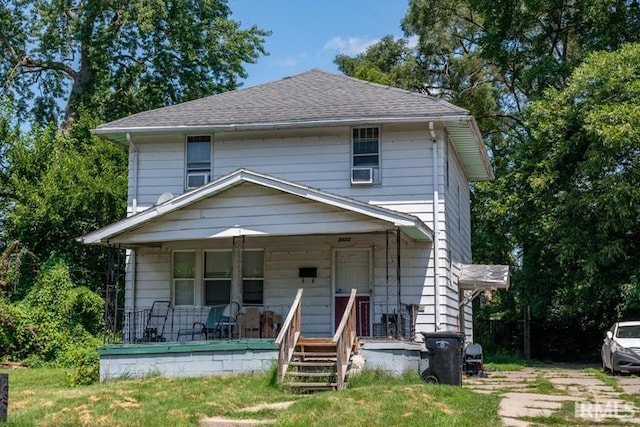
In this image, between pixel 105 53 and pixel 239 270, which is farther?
pixel 105 53

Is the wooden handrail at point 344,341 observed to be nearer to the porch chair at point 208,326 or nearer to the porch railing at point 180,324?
the porch railing at point 180,324

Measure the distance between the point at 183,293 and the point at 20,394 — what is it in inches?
207

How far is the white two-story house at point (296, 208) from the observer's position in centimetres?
1546

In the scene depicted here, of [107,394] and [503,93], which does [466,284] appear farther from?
[503,93]

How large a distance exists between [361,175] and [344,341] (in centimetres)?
522

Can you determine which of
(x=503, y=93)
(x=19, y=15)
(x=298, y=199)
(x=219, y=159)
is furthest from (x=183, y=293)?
(x=503, y=93)

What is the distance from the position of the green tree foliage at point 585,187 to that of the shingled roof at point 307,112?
3.31m

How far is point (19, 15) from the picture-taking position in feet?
99.4

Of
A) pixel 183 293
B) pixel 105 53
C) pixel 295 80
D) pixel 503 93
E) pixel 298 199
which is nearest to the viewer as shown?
pixel 298 199

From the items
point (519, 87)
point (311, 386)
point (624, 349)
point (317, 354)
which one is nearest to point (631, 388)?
point (624, 349)

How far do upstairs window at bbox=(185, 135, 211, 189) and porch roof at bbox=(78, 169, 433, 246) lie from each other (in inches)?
103

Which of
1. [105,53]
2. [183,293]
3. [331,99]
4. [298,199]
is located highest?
[105,53]

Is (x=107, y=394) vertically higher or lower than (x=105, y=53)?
lower

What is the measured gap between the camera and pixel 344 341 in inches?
518
